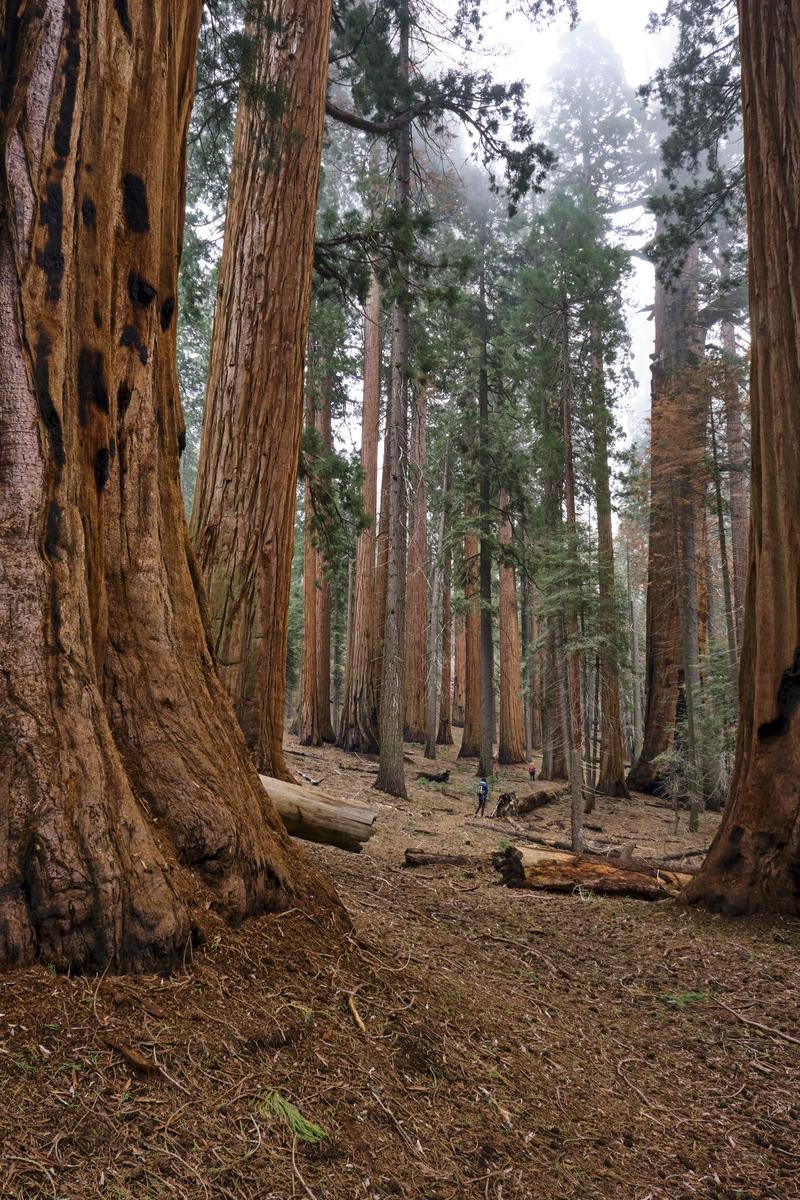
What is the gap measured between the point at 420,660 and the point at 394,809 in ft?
36.8

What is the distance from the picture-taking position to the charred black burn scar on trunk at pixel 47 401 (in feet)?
8.04

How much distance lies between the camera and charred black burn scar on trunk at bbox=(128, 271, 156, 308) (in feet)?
9.84

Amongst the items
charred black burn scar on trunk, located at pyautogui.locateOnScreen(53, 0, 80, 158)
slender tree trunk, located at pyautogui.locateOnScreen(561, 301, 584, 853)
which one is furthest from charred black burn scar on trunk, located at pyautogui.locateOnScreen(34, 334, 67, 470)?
slender tree trunk, located at pyautogui.locateOnScreen(561, 301, 584, 853)

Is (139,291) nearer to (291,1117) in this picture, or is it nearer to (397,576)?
(291,1117)

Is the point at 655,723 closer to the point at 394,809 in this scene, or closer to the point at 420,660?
the point at 420,660

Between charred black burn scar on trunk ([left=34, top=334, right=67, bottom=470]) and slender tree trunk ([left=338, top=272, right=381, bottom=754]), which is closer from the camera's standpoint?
charred black burn scar on trunk ([left=34, top=334, right=67, bottom=470])

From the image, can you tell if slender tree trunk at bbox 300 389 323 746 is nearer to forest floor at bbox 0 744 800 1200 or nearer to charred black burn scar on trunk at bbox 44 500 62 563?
forest floor at bbox 0 744 800 1200

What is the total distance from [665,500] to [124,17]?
15.4 m

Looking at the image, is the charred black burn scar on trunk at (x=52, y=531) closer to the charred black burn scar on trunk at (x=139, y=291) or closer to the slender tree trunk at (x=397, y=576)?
the charred black burn scar on trunk at (x=139, y=291)

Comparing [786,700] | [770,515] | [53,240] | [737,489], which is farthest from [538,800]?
[53,240]

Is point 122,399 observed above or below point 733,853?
above

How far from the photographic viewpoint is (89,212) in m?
2.70

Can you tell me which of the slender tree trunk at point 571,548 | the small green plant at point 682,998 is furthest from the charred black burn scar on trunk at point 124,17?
the slender tree trunk at point 571,548

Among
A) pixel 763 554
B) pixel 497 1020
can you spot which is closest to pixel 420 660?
pixel 763 554
